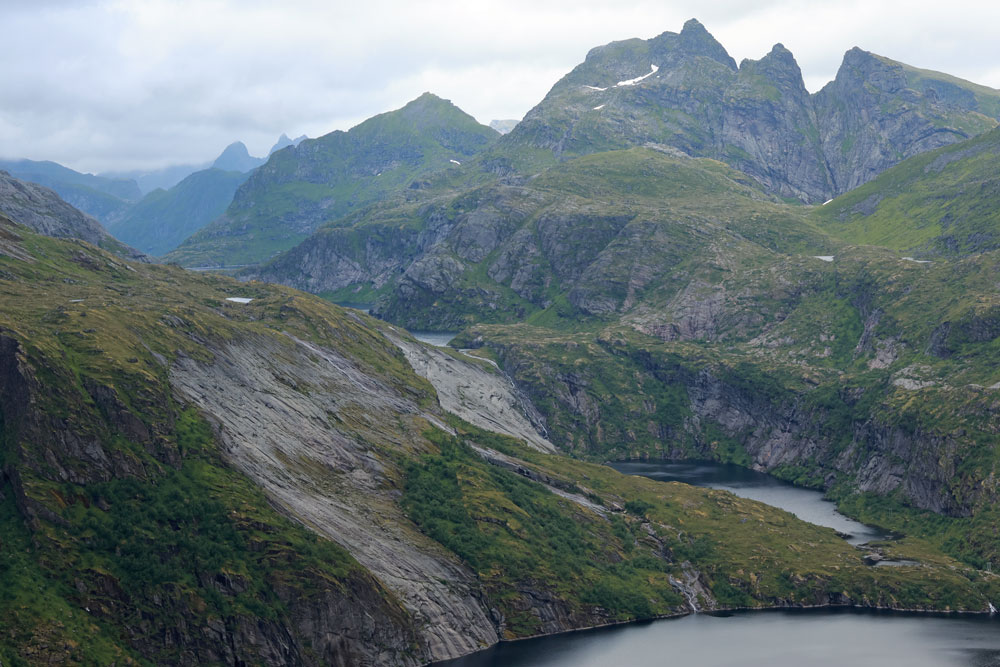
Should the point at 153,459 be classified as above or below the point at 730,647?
above

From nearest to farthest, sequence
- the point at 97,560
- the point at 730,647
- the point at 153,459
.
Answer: the point at 97,560 → the point at 153,459 → the point at 730,647

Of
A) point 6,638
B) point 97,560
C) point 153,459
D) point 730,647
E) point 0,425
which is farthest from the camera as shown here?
point 730,647

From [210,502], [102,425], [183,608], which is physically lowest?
[183,608]

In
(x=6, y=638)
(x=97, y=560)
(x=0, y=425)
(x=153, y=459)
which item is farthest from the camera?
(x=153, y=459)

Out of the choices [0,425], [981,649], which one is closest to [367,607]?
[0,425]

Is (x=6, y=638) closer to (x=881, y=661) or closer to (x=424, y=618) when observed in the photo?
(x=424, y=618)

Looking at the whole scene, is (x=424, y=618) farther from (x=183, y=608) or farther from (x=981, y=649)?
(x=981, y=649)

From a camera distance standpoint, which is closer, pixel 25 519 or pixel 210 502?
pixel 25 519

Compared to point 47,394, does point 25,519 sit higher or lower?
lower

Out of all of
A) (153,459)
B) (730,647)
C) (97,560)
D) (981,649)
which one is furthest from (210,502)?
(981,649)
